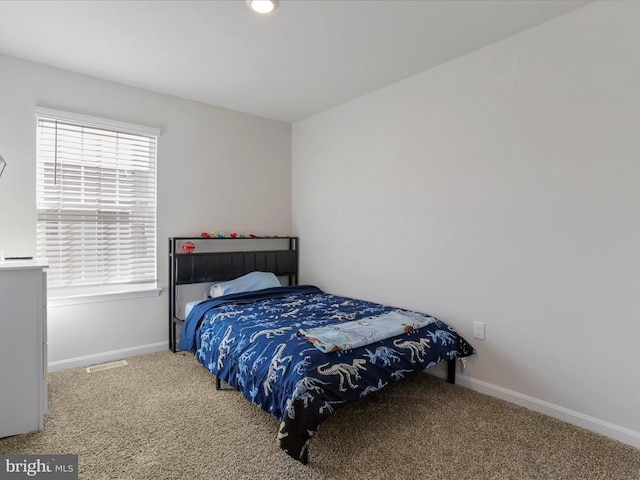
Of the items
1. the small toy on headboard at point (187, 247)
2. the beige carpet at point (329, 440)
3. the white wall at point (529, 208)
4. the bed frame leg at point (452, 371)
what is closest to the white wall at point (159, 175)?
the small toy on headboard at point (187, 247)

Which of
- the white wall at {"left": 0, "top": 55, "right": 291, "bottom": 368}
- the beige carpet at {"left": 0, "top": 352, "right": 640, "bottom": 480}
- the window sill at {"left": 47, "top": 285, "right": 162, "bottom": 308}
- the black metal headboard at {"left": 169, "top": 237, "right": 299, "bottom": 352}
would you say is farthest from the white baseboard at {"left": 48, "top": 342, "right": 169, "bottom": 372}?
the window sill at {"left": 47, "top": 285, "right": 162, "bottom": 308}

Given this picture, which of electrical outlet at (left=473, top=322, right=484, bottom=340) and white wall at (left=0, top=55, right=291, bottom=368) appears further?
white wall at (left=0, top=55, right=291, bottom=368)

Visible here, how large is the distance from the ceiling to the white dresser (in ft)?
4.99

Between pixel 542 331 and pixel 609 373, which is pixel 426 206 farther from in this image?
pixel 609 373

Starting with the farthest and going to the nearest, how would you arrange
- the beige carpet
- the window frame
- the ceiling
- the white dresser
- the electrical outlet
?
the window frame, the electrical outlet, the ceiling, the white dresser, the beige carpet

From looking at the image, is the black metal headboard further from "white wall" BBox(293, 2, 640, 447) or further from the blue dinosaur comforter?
"white wall" BBox(293, 2, 640, 447)

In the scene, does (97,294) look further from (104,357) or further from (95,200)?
(95,200)

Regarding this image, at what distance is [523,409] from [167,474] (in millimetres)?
2080

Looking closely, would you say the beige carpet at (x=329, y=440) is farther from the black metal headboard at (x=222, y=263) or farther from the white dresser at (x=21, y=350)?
the black metal headboard at (x=222, y=263)

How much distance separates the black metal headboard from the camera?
3258 millimetres

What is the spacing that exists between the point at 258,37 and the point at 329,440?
248cm

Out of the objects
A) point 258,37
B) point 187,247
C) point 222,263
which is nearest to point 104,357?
point 187,247

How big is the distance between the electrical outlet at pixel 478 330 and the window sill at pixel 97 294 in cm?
A: 270

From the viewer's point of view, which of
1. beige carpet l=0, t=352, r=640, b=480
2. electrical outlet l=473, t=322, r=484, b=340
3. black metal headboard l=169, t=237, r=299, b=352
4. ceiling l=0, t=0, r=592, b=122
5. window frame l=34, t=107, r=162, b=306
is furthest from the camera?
black metal headboard l=169, t=237, r=299, b=352
